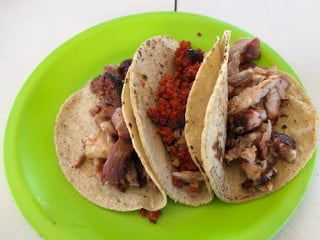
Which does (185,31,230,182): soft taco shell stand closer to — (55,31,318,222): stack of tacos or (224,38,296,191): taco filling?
(55,31,318,222): stack of tacos

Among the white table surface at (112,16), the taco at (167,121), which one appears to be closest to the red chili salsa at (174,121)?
the taco at (167,121)

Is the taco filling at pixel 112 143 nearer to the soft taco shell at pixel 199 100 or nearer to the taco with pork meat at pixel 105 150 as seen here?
the taco with pork meat at pixel 105 150

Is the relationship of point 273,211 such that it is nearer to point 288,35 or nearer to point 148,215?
point 148,215

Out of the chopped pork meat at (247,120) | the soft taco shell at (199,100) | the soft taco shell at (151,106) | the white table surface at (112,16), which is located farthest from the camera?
the white table surface at (112,16)

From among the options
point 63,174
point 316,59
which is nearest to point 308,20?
point 316,59

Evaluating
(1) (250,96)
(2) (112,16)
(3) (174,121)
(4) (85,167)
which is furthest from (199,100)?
(2) (112,16)

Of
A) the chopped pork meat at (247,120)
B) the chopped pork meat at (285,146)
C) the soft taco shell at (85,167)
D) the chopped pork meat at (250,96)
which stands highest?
the chopped pork meat at (250,96)
